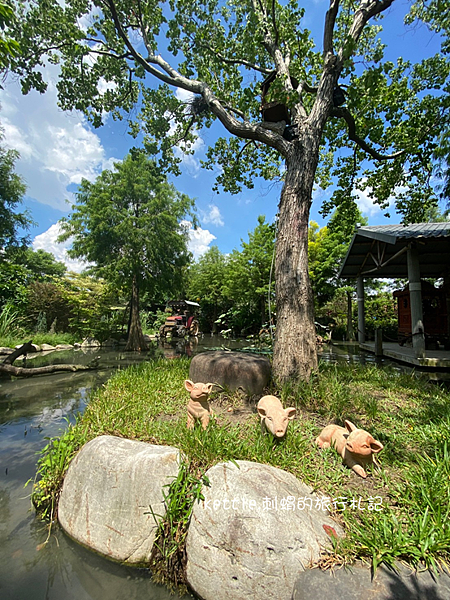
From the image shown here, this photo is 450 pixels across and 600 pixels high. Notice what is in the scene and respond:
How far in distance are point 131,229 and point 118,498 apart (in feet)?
37.1

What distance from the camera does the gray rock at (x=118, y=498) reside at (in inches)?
80.0

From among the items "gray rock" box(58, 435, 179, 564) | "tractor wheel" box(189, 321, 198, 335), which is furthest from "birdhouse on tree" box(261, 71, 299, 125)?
"tractor wheel" box(189, 321, 198, 335)

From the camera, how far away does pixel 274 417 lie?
2.39 m

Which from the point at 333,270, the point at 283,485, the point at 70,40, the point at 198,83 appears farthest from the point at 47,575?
the point at 333,270

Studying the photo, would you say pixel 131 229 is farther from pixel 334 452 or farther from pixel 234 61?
pixel 334 452

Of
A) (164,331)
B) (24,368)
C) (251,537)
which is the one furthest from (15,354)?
(164,331)

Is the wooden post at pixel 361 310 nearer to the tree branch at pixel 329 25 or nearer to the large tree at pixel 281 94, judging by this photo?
the large tree at pixel 281 94

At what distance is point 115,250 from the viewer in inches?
500

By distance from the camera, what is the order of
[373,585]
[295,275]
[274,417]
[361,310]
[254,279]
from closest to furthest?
[373,585], [274,417], [295,275], [361,310], [254,279]

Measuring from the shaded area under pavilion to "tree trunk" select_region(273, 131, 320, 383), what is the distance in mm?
3713

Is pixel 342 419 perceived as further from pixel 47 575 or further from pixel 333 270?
pixel 333 270

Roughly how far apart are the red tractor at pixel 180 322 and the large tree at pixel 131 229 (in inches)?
230

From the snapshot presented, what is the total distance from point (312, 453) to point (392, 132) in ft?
23.6

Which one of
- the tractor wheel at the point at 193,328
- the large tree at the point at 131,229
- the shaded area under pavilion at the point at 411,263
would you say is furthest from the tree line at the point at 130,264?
the tractor wheel at the point at 193,328
